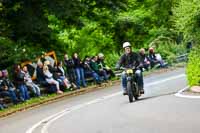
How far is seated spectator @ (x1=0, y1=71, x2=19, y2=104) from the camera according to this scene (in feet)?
81.8

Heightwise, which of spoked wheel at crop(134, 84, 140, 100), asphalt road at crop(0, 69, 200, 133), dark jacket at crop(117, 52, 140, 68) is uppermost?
dark jacket at crop(117, 52, 140, 68)

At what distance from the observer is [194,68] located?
20.7 m

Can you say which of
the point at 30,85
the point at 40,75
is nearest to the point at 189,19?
the point at 30,85

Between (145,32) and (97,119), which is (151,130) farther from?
(145,32)

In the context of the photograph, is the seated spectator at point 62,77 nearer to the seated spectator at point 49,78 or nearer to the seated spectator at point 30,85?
the seated spectator at point 49,78

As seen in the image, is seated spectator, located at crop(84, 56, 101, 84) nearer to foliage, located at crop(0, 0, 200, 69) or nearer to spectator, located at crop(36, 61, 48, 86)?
foliage, located at crop(0, 0, 200, 69)

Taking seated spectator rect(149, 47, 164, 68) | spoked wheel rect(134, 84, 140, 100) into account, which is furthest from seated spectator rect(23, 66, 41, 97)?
seated spectator rect(149, 47, 164, 68)

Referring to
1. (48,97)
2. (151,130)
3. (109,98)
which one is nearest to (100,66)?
(48,97)

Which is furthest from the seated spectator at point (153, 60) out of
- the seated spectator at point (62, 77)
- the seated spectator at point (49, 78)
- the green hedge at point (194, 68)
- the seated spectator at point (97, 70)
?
the green hedge at point (194, 68)

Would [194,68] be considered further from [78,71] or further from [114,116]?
[78,71]

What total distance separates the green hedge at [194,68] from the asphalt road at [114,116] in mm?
825

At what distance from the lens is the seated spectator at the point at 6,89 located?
2494 cm

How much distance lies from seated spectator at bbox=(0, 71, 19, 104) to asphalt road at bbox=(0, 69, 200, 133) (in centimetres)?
184

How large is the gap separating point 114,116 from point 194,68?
4705 millimetres
